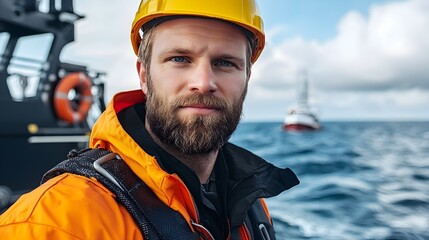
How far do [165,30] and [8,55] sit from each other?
22.8ft

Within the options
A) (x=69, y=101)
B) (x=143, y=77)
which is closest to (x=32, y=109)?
(x=69, y=101)

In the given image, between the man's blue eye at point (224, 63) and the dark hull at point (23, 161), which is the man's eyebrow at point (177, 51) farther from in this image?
the dark hull at point (23, 161)

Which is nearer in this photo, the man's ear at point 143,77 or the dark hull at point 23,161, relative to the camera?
the man's ear at point 143,77

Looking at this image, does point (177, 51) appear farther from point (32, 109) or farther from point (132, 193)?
point (32, 109)

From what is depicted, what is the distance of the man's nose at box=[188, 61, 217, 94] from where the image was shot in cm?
185

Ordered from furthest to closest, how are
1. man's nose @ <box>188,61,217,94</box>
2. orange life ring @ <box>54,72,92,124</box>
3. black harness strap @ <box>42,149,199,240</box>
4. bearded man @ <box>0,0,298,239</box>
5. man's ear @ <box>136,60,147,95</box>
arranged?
orange life ring @ <box>54,72,92,124</box>
man's ear @ <box>136,60,147,95</box>
man's nose @ <box>188,61,217,94</box>
bearded man @ <box>0,0,298,239</box>
black harness strap @ <box>42,149,199,240</box>

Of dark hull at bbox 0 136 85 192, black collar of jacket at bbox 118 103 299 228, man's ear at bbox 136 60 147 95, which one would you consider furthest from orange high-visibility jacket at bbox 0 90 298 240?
dark hull at bbox 0 136 85 192

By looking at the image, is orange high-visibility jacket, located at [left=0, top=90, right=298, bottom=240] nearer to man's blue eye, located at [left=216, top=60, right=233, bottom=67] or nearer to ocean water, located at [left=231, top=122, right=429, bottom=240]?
man's blue eye, located at [left=216, top=60, right=233, bottom=67]

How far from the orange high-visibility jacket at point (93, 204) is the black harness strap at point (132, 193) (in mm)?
24

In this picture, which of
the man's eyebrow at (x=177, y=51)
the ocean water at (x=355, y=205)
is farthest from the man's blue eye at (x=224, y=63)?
the ocean water at (x=355, y=205)

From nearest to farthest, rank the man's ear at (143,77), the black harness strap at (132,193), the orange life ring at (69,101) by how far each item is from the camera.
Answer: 1. the black harness strap at (132,193)
2. the man's ear at (143,77)
3. the orange life ring at (69,101)

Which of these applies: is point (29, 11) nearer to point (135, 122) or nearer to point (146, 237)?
point (135, 122)

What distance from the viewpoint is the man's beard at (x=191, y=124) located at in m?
1.89

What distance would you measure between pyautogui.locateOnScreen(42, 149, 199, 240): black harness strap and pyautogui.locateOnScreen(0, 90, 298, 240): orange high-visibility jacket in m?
0.02
